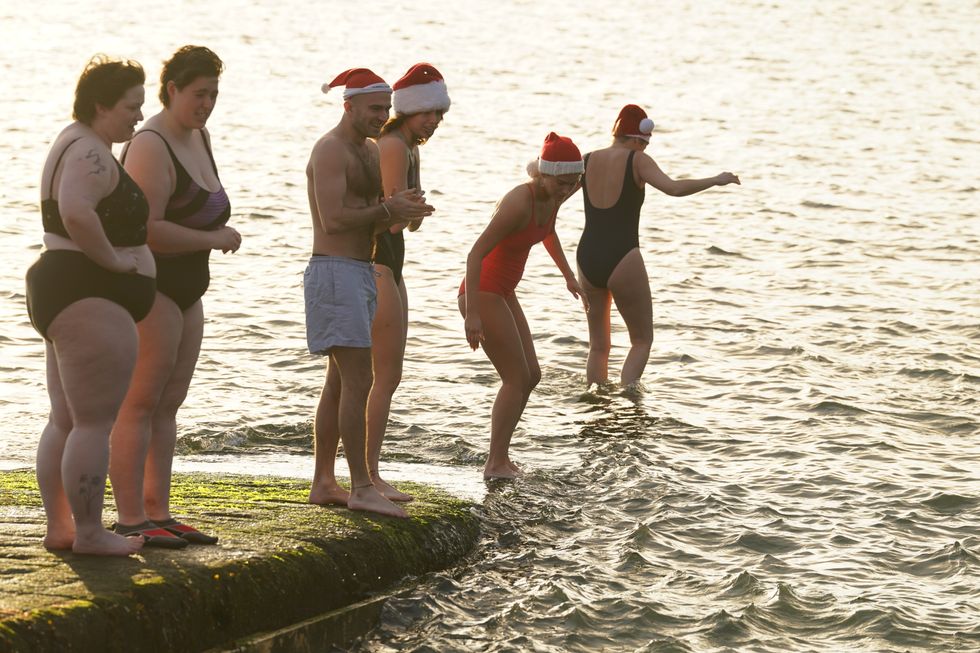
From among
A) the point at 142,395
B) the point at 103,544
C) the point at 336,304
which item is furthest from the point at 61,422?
the point at 336,304

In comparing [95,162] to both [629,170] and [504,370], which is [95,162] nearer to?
[504,370]

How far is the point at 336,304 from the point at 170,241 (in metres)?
0.99

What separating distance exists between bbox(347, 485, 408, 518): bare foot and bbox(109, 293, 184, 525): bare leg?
1458 mm

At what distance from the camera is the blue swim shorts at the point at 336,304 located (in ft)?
21.7

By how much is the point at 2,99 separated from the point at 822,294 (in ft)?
63.3

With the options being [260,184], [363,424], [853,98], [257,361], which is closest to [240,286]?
[257,361]

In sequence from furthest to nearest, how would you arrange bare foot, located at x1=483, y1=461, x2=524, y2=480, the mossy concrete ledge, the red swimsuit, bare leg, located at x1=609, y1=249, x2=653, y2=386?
bare leg, located at x1=609, y1=249, x2=653, y2=386 → bare foot, located at x1=483, y1=461, x2=524, y2=480 → the red swimsuit → the mossy concrete ledge

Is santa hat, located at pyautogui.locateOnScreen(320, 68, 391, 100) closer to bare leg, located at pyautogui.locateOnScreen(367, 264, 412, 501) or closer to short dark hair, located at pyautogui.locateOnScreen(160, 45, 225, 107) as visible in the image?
short dark hair, located at pyautogui.locateOnScreen(160, 45, 225, 107)

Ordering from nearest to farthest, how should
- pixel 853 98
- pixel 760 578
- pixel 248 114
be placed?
pixel 760 578
pixel 248 114
pixel 853 98

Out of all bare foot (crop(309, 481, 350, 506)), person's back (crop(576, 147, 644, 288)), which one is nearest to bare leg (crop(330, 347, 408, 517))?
bare foot (crop(309, 481, 350, 506))

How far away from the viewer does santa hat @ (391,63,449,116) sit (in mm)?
7379

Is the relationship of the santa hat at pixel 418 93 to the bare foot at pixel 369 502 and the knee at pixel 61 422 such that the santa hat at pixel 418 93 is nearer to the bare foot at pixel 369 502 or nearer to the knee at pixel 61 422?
the bare foot at pixel 369 502

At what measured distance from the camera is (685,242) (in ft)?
65.1

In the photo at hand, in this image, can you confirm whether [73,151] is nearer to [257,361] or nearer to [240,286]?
[257,361]
